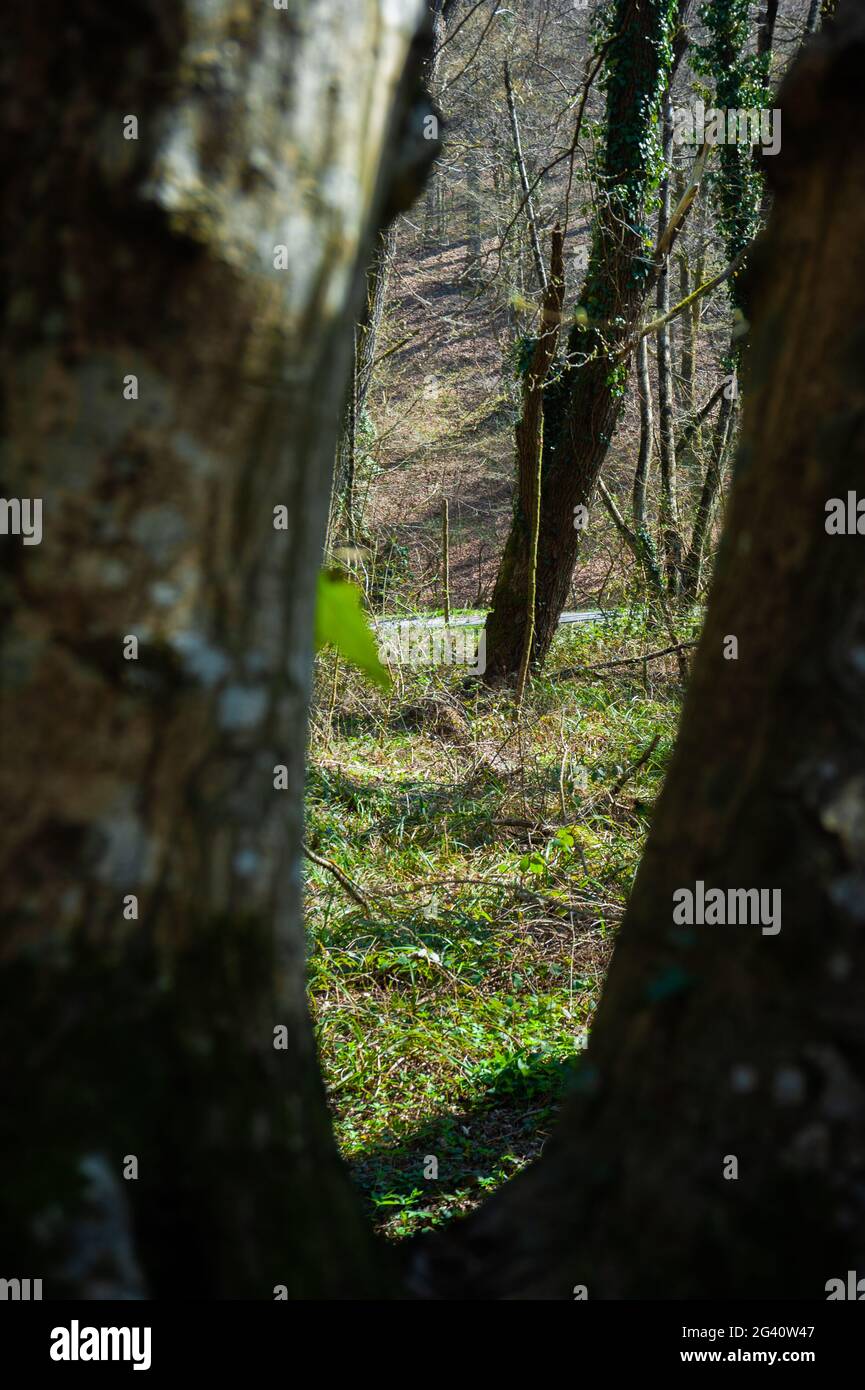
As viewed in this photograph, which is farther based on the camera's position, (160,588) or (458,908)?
(458,908)

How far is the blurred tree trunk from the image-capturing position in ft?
3.05

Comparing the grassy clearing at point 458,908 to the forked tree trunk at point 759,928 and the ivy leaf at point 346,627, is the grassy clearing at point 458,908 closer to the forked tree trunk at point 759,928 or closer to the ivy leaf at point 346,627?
the forked tree trunk at point 759,928

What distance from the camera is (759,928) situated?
108 centimetres

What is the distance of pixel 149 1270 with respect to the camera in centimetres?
100

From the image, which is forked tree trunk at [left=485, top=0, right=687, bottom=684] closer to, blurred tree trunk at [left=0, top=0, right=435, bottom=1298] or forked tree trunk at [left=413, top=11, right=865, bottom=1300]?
forked tree trunk at [left=413, top=11, right=865, bottom=1300]

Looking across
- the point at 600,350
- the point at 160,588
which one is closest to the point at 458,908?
the point at 160,588

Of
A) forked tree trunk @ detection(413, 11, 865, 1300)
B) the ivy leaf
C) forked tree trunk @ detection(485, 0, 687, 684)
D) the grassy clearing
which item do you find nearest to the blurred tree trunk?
the ivy leaf

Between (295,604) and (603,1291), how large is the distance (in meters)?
0.75

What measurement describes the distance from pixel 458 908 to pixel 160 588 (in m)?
4.31

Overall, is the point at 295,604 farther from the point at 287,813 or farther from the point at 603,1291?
the point at 603,1291

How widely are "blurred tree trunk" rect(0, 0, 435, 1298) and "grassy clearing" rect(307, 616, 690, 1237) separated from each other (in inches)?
46.7

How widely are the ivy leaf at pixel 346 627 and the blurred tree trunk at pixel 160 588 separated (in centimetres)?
3

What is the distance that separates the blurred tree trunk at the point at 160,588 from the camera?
3.05 ft

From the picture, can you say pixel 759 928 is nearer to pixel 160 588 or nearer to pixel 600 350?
pixel 160 588
